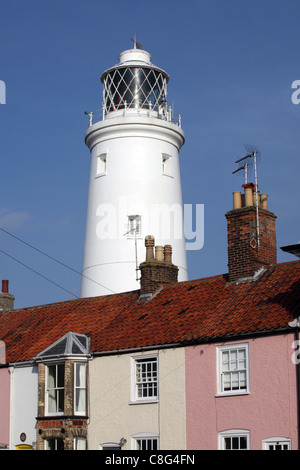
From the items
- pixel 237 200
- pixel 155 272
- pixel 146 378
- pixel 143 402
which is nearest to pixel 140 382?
pixel 146 378

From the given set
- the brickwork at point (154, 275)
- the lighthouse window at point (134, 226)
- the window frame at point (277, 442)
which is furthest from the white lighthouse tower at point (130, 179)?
the window frame at point (277, 442)

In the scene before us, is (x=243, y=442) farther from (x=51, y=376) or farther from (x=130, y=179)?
(x=130, y=179)

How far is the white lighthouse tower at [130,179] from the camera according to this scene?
40.8 m

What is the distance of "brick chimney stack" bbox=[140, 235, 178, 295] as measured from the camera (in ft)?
105

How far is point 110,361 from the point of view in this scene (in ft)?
95.9

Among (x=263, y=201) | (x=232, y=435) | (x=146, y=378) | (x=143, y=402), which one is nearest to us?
(x=232, y=435)

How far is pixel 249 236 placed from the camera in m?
29.1

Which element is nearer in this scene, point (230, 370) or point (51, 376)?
point (230, 370)

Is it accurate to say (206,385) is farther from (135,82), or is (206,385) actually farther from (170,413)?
(135,82)

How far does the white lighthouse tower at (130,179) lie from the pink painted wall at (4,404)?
29.0 feet

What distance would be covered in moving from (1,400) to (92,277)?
10105 mm

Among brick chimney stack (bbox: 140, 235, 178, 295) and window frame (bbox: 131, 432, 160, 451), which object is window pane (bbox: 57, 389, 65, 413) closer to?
window frame (bbox: 131, 432, 160, 451)

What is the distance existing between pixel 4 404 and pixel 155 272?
7.18 m

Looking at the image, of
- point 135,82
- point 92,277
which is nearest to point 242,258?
point 92,277
